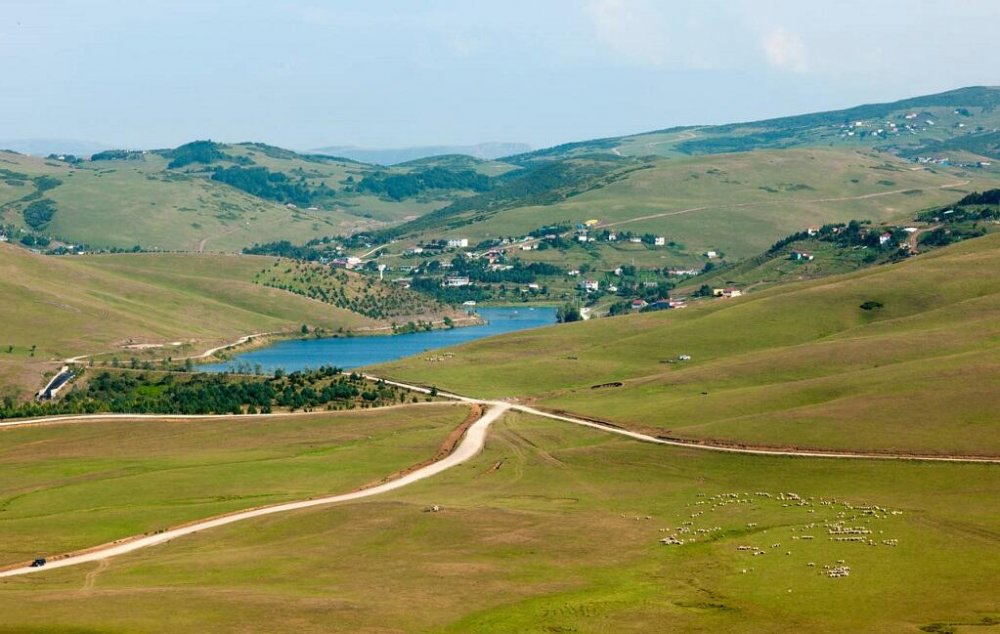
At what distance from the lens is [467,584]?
69500 mm

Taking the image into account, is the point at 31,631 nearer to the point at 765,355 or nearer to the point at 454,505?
the point at 454,505

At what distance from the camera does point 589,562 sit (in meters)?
74.5

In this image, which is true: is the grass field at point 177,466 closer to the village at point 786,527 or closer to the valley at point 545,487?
the valley at point 545,487

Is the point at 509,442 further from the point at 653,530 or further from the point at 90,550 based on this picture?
the point at 90,550

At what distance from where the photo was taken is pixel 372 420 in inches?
5098

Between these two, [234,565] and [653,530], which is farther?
[653,530]

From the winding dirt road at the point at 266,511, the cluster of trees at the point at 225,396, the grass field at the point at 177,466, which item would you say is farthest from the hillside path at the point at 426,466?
the cluster of trees at the point at 225,396

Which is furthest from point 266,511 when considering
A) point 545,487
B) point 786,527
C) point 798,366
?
point 798,366

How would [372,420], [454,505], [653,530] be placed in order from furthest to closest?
[372,420] < [454,505] < [653,530]

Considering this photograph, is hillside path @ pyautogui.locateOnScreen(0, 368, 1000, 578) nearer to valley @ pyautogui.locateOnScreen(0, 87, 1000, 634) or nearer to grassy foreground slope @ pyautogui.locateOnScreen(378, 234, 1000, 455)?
valley @ pyautogui.locateOnScreen(0, 87, 1000, 634)

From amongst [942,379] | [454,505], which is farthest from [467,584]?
[942,379]

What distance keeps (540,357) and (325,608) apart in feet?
371

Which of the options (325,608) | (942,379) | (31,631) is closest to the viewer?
(31,631)

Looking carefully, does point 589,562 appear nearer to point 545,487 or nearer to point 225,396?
point 545,487
